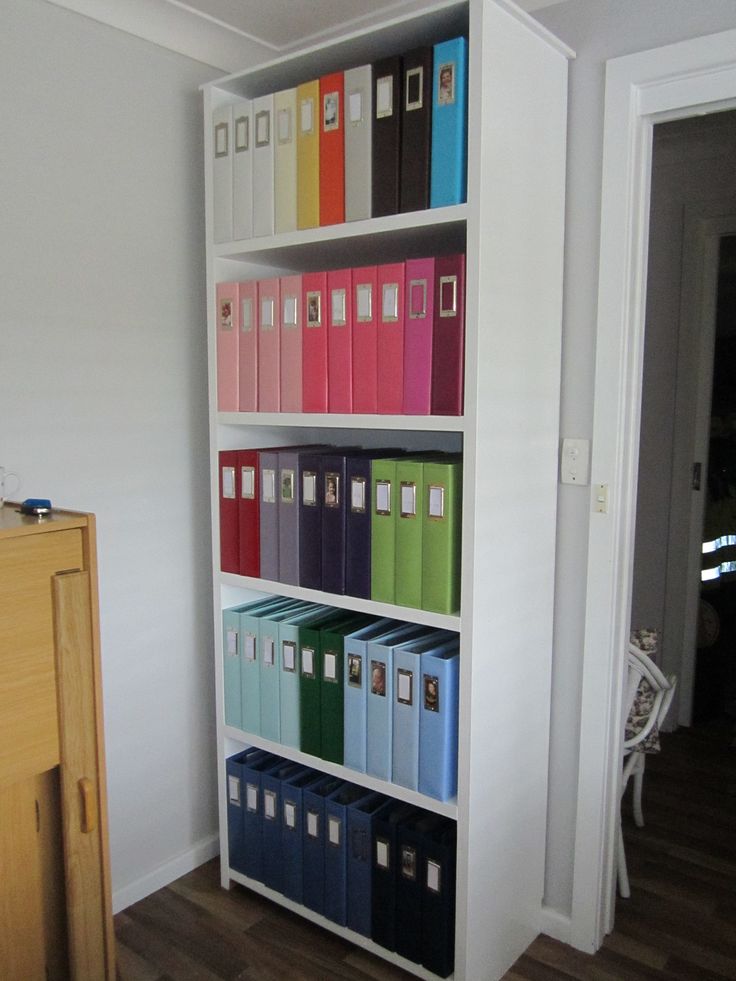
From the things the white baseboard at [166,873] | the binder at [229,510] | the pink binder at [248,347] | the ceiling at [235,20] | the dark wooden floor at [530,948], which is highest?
the ceiling at [235,20]

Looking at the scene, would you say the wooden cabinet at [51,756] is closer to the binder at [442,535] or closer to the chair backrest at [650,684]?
the binder at [442,535]

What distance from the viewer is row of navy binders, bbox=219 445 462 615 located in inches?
67.5

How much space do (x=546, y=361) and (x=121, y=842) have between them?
167 cm

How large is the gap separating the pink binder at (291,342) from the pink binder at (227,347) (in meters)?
0.16

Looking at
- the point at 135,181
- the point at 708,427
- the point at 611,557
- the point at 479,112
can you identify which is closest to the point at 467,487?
the point at 611,557

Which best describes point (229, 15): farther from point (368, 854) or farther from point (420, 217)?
point (368, 854)

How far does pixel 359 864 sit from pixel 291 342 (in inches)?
50.3

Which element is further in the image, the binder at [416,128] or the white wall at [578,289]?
the white wall at [578,289]

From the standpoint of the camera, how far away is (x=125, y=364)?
2.06m

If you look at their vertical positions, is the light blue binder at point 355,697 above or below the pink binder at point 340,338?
below

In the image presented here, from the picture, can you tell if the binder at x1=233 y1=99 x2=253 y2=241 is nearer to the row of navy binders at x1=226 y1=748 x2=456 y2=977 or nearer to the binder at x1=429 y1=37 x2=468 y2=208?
the binder at x1=429 y1=37 x2=468 y2=208

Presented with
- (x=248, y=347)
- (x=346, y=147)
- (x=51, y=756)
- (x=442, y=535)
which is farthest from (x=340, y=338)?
(x=51, y=756)

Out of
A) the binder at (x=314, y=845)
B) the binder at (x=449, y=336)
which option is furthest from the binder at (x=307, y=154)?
the binder at (x=314, y=845)

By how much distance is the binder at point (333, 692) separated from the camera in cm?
192
